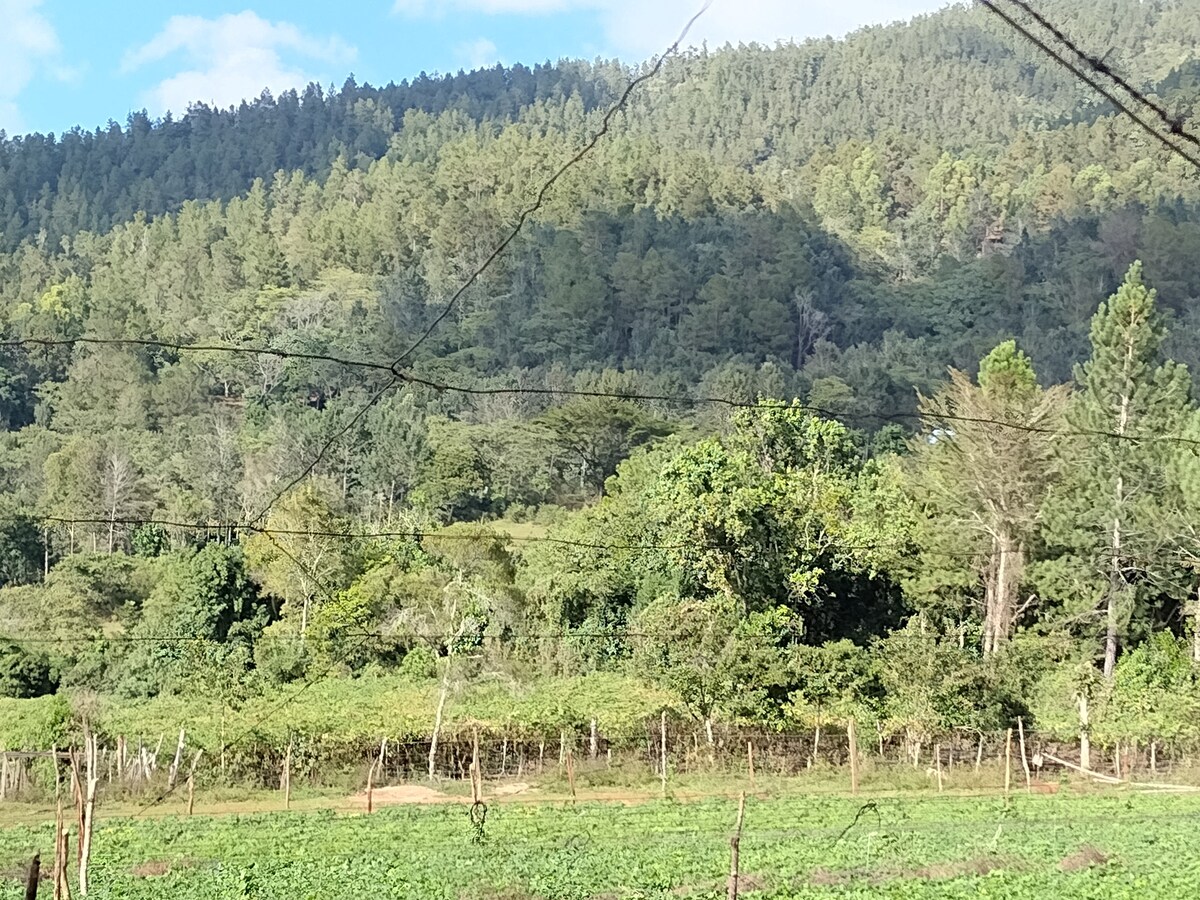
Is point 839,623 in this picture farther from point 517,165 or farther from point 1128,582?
point 517,165

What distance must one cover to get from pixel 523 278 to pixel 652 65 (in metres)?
107

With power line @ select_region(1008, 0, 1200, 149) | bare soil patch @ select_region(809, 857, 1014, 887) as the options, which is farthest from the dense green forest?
bare soil patch @ select_region(809, 857, 1014, 887)

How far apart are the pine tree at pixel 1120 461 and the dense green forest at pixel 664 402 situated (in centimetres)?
14

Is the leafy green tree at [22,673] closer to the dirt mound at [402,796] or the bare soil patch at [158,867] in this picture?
the dirt mound at [402,796]

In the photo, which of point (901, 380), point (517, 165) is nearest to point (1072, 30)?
point (517, 165)

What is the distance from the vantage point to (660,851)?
15.4 m

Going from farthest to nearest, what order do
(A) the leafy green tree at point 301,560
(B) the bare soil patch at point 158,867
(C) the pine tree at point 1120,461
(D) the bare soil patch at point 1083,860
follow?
(A) the leafy green tree at point 301,560 < (C) the pine tree at point 1120,461 < (B) the bare soil patch at point 158,867 < (D) the bare soil patch at point 1083,860

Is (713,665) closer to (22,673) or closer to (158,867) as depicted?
(158,867)

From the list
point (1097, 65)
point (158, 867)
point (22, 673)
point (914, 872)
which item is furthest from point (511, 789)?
point (1097, 65)

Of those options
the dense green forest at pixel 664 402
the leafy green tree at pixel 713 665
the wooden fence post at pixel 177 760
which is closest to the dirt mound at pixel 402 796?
the wooden fence post at pixel 177 760

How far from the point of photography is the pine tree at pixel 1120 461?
34.2 metres

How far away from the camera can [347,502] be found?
60.2 meters

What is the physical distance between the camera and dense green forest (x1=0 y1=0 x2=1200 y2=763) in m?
34.0

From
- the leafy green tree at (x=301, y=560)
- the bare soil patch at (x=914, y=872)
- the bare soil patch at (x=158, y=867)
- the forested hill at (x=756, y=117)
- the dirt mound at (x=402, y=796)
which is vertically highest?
the forested hill at (x=756, y=117)
